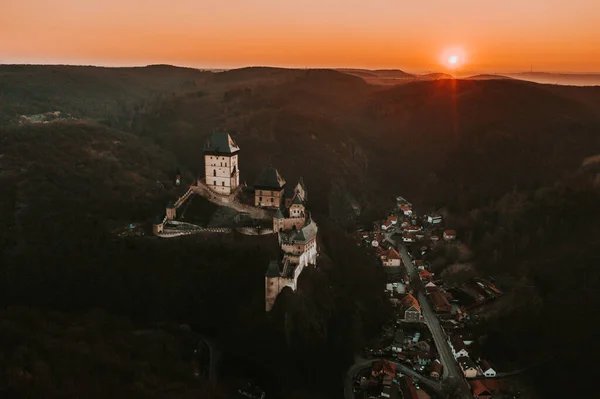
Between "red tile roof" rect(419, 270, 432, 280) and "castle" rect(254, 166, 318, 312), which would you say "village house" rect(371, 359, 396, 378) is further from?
"red tile roof" rect(419, 270, 432, 280)

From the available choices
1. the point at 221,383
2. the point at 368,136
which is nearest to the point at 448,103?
the point at 368,136

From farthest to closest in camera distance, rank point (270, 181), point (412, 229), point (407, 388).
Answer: point (412, 229) → point (270, 181) → point (407, 388)

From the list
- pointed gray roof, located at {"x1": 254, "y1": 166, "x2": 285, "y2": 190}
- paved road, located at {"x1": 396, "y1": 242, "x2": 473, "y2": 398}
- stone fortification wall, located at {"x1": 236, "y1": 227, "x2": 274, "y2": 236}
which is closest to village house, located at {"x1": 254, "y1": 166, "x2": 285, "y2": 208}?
pointed gray roof, located at {"x1": 254, "y1": 166, "x2": 285, "y2": 190}

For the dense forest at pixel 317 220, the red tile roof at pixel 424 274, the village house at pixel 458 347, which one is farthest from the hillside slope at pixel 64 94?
the village house at pixel 458 347

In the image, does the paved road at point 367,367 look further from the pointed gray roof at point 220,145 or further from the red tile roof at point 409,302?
the pointed gray roof at point 220,145

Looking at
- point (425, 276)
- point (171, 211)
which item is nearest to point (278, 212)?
point (171, 211)

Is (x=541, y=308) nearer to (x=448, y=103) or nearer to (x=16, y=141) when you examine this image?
(x=16, y=141)

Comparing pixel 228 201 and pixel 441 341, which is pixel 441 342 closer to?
pixel 441 341
